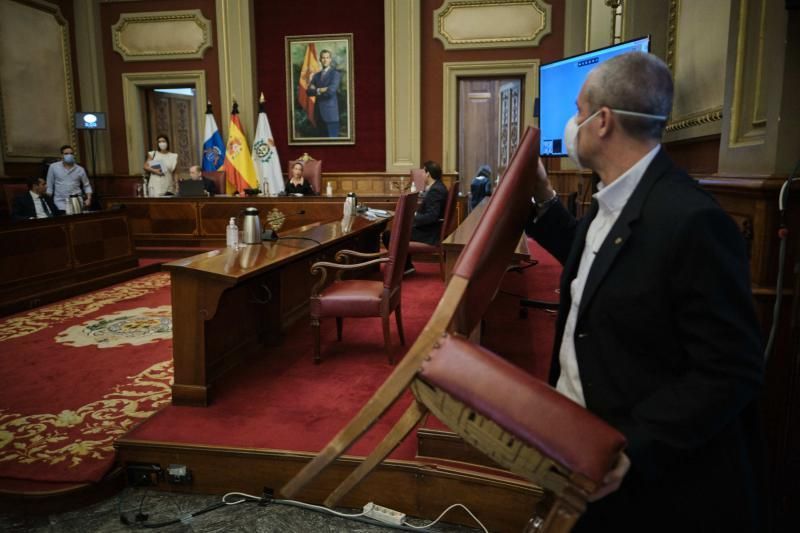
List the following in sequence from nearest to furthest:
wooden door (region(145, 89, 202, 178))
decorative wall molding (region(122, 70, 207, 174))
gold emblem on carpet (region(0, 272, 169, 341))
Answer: gold emblem on carpet (region(0, 272, 169, 341)) < decorative wall molding (region(122, 70, 207, 174)) < wooden door (region(145, 89, 202, 178))

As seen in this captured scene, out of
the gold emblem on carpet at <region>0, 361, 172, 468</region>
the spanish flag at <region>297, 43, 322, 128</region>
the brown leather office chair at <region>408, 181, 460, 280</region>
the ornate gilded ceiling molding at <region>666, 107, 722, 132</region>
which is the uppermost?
the spanish flag at <region>297, 43, 322, 128</region>

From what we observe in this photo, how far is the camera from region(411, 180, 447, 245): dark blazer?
5.52 meters

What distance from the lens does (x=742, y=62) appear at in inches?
72.7

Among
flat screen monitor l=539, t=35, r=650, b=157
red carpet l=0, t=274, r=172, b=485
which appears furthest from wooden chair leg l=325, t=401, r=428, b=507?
flat screen monitor l=539, t=35, r=650, b=157

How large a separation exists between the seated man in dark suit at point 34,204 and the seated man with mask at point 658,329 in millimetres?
Answer: 6124

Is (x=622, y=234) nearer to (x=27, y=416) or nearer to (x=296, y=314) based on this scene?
(x=27, y=416)

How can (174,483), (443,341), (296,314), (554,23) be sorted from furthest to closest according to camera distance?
(554,23)
(296,314)
(174,483)
(443,341)

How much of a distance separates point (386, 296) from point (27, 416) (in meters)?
1.89

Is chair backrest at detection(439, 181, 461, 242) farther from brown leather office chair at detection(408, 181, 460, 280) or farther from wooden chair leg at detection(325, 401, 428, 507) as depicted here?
wooden chair leg at detection(325, 401, 428, 507)

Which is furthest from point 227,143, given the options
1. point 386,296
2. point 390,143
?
point 386,296

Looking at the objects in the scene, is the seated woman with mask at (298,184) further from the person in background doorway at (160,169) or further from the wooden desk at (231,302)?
the wooden desk at (231,302)

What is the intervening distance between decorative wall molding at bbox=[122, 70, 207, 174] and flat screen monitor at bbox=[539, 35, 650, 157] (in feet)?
22.2

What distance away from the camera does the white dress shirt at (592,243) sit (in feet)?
3.34

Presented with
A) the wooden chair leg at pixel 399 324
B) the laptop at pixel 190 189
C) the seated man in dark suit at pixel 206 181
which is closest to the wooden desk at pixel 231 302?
the wooden chair leg at pixel 399 324
